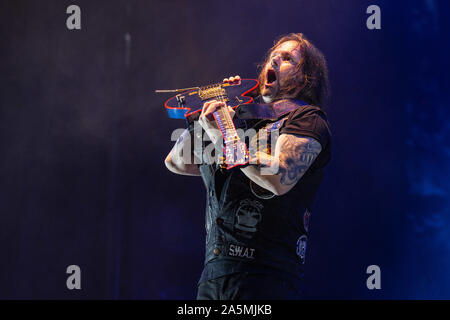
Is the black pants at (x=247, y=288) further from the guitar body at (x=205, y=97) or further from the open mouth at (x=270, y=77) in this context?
the open mouth at (x=270, y=77)

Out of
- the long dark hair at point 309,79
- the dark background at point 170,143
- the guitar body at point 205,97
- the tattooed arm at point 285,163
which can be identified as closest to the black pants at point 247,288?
the tattooed arm at point 285,163

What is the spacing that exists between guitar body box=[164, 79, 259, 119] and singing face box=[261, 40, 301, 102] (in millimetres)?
108

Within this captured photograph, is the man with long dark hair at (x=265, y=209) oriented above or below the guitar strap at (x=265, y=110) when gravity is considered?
below

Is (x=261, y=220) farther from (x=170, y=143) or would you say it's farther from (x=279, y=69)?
(x=170, y=143)

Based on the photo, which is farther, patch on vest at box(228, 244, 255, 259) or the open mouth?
the open mouth

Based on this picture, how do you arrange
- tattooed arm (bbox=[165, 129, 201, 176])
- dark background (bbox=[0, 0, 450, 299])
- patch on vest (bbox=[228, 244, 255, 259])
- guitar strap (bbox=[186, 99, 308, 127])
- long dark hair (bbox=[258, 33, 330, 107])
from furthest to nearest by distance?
1. dark background (bbox=[0, 0, 450, 299])
2. long dark hair (bbox=[258, 33, 330, 107])
3. tattooed arm (bbox=[165, 129, 201, 176])
4. guitar strap (bbox=[186, 99, 308, 127])
5. patch on vest (bbox=[228, 244, 255, 259])

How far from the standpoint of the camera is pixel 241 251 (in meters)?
1.74

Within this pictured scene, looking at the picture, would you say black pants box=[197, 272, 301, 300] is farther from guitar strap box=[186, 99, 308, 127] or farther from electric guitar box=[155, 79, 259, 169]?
guitar strap box=[186, 99, 308, 127]

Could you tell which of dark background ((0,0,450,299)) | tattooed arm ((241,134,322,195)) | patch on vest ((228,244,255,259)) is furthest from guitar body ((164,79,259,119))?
dark background ((0,0,450,299))

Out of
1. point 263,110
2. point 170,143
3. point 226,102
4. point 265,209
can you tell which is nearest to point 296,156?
point 265,209

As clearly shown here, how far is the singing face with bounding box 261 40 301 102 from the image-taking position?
Result: 7.38 ft

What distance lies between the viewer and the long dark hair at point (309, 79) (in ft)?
7.34

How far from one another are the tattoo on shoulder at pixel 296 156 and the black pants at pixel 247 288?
1.25ft
